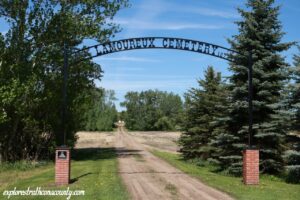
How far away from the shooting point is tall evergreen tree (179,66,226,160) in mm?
28188

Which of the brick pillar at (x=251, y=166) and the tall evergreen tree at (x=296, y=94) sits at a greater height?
the tall evergreen tree at (x=296, y=94)

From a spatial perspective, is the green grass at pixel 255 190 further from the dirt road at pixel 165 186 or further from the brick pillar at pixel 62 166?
the brick pillar at pixel 62 166

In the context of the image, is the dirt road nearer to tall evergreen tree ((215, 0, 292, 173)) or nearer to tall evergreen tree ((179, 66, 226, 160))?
tall evergreen tree ((215, 0, 292, 173))

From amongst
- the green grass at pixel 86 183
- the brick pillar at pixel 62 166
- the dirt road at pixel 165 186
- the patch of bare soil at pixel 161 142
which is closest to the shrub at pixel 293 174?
the dirt road at pixel 165 186

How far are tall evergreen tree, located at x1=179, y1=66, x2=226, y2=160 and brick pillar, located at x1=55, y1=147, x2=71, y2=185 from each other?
39.2 feet

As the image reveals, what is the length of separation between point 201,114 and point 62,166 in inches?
538

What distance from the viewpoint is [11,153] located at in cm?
2800

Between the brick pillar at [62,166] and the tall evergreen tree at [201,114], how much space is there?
1196 centimetres

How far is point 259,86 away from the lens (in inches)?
829

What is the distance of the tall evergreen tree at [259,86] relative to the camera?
68.7 feet

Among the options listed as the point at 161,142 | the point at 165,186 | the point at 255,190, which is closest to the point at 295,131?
the point at 255,190

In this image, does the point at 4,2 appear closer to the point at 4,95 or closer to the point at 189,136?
the point at 4,95

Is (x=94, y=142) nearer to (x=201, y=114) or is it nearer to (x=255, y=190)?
(x=201, y=114)

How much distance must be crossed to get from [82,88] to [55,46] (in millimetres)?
4417
